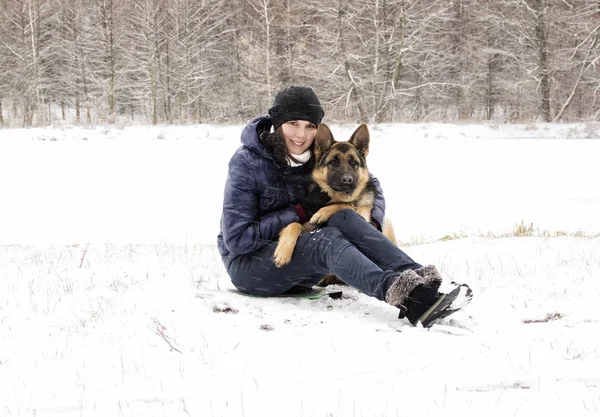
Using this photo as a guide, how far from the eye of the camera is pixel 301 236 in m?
3.42

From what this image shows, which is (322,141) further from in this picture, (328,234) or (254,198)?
(328,234)

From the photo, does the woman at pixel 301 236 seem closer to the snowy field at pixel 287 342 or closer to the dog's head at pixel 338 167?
the dog's head at pixel 338 167

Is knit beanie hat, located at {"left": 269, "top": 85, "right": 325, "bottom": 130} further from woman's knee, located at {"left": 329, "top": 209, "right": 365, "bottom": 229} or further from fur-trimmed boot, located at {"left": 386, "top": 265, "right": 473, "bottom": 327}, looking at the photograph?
fur-trimmed boot, located at {"left": 386, "top": 265, "right": 473, "bottom": 327}

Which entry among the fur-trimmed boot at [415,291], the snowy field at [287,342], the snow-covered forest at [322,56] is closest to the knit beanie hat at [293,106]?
the snowy field at [287,342]

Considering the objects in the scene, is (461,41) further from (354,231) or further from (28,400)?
(28,400)

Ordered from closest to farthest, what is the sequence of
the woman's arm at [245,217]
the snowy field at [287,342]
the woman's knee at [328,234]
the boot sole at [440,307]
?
1. the snowy field at [287,342]
2. the boot sole at [440,307]
3. the woman's knee at [328,234]
4. the woman's arm at [245,217]

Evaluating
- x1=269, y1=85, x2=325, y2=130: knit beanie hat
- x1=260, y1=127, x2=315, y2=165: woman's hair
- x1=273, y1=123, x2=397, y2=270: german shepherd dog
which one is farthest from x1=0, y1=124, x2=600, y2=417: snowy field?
x1=269, y1=85, x2=325, y2=130: knit beanie hat

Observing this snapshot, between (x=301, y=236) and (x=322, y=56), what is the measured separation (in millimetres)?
24018

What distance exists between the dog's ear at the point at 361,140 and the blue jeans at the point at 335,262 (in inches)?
36.3

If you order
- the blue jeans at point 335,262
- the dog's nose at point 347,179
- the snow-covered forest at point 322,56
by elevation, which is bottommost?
the blue jeans at point 335,262

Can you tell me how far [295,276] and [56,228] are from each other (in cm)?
1186

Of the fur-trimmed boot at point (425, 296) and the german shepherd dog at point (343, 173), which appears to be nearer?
the fur-trimmed boot at point (425, 296)

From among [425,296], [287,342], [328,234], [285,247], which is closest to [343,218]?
[328,234]

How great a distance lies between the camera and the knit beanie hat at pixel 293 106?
377 centimetres
